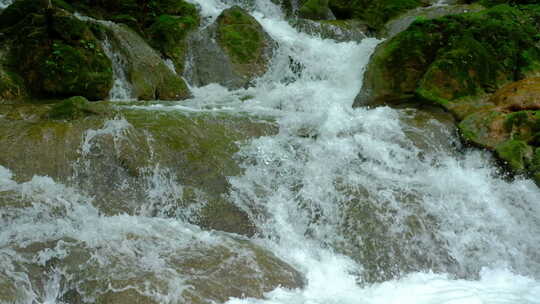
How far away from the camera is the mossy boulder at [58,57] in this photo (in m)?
9.12

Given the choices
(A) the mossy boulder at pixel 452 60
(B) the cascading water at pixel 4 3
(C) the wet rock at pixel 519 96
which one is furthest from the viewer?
(B) the cascading water at pixel 4 3

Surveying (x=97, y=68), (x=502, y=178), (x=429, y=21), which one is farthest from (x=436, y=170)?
(x=97, y=68)

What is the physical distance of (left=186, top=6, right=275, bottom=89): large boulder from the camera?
11875mm

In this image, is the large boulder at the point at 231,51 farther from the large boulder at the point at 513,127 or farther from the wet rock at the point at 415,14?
the large boulder at the point at 513,127

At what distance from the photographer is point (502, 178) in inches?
298

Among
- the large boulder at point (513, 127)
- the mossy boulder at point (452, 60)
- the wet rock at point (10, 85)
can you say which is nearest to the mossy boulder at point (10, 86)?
the wet rock at point (10, 85)

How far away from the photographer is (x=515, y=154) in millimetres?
7617

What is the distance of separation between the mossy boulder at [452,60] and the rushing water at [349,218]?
79cm

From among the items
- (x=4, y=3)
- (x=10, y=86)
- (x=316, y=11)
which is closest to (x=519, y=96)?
(x=316, y=11)

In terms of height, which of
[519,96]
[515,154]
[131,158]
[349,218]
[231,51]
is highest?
[519,96]

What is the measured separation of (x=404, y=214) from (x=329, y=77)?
19.1ft

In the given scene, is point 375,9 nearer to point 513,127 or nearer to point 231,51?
point 231,51

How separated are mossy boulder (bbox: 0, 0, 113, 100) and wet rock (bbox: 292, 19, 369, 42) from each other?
609 centimetres

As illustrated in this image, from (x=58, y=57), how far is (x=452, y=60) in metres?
7.74
